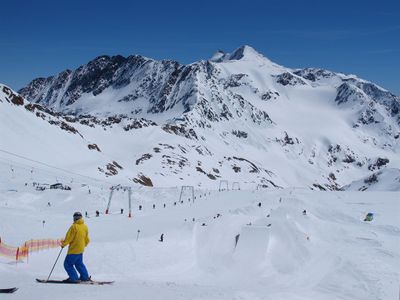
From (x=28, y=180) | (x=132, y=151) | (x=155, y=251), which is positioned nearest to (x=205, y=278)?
(x=155, y=251)

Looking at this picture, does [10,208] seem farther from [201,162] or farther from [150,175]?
[201,162]

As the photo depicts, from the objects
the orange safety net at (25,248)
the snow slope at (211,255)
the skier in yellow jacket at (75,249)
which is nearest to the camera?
the skier in yellow jacket at (75,249)

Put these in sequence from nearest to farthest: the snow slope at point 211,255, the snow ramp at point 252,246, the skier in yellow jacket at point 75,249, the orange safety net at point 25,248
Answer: the skier in yellow jacket at point 75,249 → the snow slope at point 211,255 → the orange safety net at point 25,248 → the snow ramp at point 252,246

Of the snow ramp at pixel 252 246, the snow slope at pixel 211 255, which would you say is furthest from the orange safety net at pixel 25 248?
the snow ramp at pixel 252 246

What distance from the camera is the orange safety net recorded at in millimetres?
18609

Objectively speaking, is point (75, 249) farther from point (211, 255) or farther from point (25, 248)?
point (211, 255)

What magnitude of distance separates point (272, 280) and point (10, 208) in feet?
61.8

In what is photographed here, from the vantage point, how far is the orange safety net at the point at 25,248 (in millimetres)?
18609

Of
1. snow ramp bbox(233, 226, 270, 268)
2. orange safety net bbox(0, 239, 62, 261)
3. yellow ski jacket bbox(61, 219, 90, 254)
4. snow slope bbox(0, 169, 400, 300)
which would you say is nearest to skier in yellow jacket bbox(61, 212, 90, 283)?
yellow ski jacket bbox(61, 219, 90, 254)

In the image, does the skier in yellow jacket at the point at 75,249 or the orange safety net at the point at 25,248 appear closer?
the skier in yellow jacket at the point at 75,249

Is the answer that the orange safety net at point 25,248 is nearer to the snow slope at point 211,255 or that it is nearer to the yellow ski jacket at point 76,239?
the snow slope at point 211,255

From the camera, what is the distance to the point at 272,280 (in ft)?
72.5

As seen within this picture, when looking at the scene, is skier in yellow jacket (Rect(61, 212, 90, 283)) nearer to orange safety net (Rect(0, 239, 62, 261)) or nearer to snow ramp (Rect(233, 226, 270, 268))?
orange safety net (Rect(0, 239, 62, 261))

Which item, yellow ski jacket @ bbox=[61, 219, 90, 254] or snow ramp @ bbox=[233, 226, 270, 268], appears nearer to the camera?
yellow ski jacket @ bbox=[61, 219, 90, 254]
